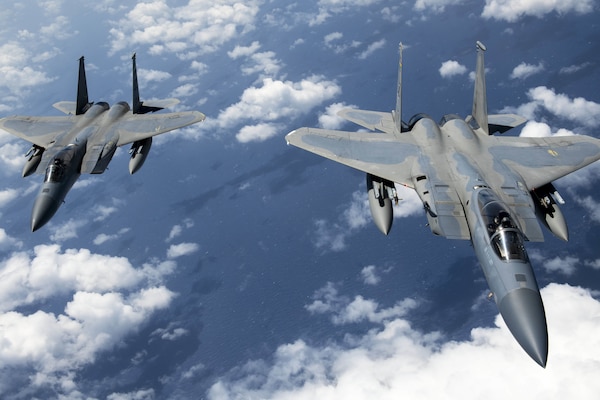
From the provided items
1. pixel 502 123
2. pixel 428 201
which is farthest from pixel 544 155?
pixel 428 201

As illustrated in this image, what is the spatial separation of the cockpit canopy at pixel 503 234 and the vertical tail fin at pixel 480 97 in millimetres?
10547

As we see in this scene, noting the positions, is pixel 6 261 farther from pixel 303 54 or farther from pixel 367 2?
pixel 367 2

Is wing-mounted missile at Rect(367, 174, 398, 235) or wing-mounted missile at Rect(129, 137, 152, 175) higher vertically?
wing-mounted missile at Rect(129, 137, 152, 175)

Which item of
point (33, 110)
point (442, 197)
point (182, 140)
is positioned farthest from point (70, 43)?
point (442, 197)

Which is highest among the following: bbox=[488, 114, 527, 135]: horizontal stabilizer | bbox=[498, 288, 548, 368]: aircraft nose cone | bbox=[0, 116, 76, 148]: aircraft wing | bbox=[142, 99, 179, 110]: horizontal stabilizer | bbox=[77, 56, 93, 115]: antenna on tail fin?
bbox=[77, 56, 93, 115]: antenna on tail fin

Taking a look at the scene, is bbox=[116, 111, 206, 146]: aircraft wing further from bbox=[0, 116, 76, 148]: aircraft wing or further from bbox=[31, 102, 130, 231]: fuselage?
bbox=[0, 116, 76, 148]: aircraft wing

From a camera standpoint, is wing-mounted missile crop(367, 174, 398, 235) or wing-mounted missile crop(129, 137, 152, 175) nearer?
wing-mounted missile crop(367, 174, 398, 235)

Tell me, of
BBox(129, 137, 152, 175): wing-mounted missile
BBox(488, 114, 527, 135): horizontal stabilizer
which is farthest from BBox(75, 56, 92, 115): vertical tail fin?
BBox(488, 114, 527, 135): horizontal stabilizer

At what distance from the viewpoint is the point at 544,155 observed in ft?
77.2

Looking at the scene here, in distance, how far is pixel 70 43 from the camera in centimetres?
17275

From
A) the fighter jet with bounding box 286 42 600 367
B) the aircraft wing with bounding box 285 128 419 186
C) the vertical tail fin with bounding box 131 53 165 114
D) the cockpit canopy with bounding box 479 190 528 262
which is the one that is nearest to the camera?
the fighter jet with bounding box 286 42 600 367

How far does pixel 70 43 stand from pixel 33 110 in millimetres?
54401

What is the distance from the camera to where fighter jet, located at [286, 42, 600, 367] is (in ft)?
48.3

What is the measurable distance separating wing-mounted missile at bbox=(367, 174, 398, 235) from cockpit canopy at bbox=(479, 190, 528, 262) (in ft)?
16.3
